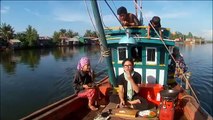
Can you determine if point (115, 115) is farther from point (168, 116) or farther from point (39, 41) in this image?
point (39, 41)

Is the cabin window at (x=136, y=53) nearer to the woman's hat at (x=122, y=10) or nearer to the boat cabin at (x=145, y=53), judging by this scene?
the boat cabin at (x=145, y=53)

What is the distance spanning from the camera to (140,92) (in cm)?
634

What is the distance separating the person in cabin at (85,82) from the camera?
5648 millimetres

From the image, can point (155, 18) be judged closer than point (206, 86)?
Yes

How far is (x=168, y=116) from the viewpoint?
15.3 ft

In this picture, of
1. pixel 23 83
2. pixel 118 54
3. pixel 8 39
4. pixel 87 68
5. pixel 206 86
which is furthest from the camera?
pixel 8 39

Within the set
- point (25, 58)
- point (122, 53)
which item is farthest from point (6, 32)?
point (122, 53)

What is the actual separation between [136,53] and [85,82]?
295 cm

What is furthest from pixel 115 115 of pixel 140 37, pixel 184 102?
pixel 140 37

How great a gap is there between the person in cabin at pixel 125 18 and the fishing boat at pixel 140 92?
0.19m

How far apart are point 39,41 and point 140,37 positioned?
281 ft

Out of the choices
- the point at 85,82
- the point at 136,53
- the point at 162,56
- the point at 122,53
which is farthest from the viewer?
the point at 136,53

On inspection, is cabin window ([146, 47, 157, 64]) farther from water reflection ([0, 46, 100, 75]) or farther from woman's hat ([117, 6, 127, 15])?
water reflection ([0, 46, 100, 75])

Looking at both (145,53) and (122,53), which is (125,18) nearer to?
(122,53)
